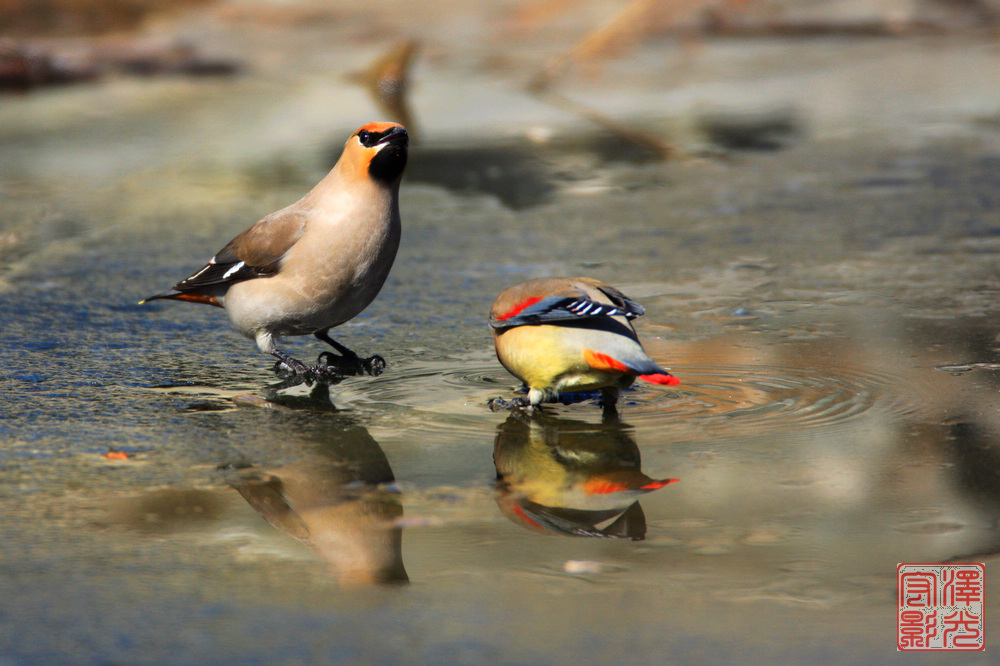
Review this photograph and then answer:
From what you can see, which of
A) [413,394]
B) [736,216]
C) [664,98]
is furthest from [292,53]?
[413,394]

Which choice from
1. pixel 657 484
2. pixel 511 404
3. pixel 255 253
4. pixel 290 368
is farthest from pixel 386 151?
pixel 657 484

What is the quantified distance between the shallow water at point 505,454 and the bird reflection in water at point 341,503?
0.04ft

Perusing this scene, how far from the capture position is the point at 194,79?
1491cm

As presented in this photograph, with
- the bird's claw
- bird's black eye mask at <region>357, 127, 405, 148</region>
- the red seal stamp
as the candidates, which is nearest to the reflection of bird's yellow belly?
the bird's claw

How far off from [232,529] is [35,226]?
499 centimetres

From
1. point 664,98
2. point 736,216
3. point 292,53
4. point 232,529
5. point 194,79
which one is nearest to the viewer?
point 232,529

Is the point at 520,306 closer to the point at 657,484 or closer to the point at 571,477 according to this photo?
the point at 571,477

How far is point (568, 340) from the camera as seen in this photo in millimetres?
3750

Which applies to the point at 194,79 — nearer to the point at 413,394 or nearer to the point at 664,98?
the point at 664,98

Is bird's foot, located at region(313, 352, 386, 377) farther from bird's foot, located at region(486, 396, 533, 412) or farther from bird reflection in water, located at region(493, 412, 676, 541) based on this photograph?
bird reflection in water, located at region(493, 412, 676, 541)

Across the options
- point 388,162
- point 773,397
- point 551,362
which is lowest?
point 773,397

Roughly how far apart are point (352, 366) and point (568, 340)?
1126mm

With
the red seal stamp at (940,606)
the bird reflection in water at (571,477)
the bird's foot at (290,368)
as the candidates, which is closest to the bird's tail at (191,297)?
the bird's foot at (290,368)

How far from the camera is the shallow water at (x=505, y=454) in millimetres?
2562
